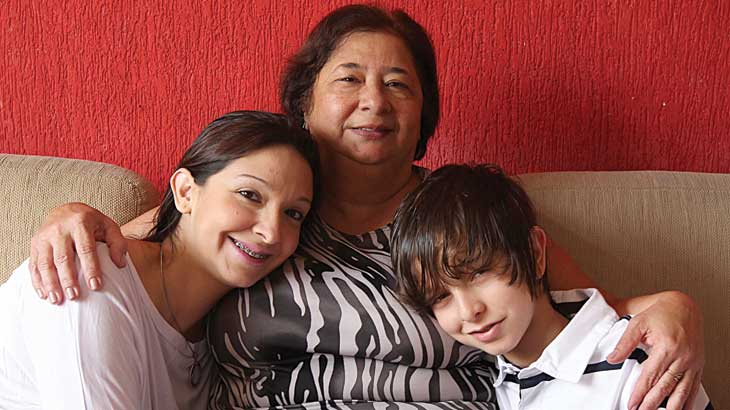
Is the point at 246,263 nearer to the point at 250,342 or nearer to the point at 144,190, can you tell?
the point at 250,342

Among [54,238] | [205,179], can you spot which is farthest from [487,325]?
[54,238]

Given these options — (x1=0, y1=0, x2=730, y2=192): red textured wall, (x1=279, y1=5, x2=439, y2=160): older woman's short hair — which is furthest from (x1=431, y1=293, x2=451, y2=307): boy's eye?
(x1=0, y1=0, x2=730, y2=192): red textured wall

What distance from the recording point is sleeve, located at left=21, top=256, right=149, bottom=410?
47.4 inches

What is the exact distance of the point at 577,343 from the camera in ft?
4.21

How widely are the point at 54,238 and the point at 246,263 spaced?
0.32 m

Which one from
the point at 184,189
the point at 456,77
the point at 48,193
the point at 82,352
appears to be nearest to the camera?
the point at 82,352

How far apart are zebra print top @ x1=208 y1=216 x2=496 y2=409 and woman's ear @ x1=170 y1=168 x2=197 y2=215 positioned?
19 centimetres

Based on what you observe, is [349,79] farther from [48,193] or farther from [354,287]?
[48,193]

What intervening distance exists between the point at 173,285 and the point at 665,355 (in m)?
0.83

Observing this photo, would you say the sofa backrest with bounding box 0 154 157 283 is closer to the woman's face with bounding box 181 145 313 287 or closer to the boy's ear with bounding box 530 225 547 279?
the woman's face with bounding box 181 145 313 287

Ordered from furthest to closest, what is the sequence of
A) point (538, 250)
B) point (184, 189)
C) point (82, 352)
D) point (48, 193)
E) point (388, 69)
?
point (48, 193) < point (388, 69) < point (184, 189) < point (538, 250) < point (82, 352)

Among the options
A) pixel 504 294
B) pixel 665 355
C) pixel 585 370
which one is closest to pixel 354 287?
pixel 504 294

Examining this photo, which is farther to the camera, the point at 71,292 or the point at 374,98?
the point at 374,98

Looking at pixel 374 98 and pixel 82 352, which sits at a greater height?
pixel 374 98
